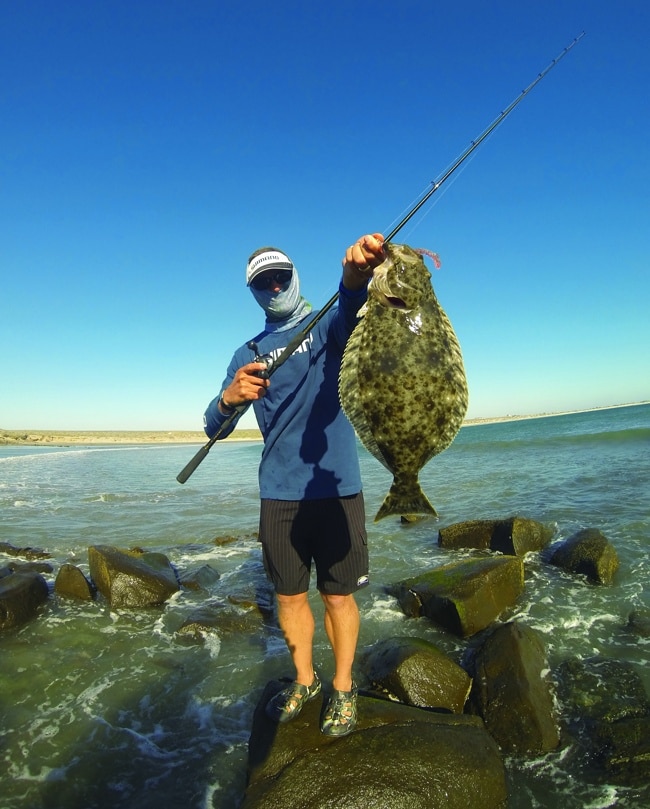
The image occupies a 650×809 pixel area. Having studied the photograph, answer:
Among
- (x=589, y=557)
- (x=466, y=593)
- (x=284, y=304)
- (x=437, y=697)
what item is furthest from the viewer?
(x=589, y=557)

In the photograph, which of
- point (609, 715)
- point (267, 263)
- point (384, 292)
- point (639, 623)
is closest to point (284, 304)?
point (267, 263)

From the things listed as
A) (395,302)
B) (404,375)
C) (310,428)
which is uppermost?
(395,302)

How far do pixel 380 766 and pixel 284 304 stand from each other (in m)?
3.34

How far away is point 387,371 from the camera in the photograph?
266cm

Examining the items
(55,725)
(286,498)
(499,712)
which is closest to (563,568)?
(499,712)

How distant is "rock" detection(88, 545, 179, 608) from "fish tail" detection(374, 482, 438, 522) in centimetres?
542

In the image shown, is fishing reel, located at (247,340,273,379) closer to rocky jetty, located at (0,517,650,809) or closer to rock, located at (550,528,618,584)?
rocky jetty, located at (0,517,650,809)

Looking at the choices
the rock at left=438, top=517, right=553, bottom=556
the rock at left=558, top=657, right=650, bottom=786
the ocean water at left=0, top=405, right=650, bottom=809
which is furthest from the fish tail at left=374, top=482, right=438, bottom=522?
the rock at left=438, top=517, right=553, bottom=556

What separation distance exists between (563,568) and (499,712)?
4.26 m

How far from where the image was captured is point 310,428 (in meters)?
3.51

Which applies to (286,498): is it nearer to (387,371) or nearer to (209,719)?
(387,371)

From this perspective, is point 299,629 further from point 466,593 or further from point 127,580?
point 127,580

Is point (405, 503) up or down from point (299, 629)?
up

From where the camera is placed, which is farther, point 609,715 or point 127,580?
point 127,580
